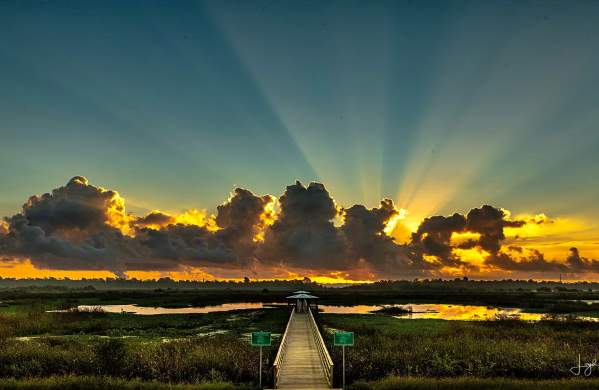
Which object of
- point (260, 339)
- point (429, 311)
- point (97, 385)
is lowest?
point (429, 311)

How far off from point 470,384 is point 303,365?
7.11m

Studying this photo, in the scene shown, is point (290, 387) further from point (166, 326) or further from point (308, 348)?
point (166, 326)

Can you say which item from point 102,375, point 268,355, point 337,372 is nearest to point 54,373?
point 102,375

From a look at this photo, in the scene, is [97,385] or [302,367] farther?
[302,367]

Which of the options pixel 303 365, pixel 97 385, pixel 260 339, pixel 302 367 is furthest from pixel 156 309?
pixel 260 339

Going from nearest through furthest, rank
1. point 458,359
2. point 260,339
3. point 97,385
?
point 260,339
point 97,385
point 458,359

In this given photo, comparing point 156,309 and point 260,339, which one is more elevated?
point 260,339

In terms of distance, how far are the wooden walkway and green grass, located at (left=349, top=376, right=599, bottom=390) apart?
1409 millimetres

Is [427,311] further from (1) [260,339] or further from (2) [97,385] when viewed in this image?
(2) [97,385]

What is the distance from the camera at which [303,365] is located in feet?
71.3

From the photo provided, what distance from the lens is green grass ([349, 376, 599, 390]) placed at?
18125 millimetres

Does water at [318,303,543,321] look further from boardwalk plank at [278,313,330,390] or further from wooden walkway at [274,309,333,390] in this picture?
wooden walkway at [274,309,333,390]

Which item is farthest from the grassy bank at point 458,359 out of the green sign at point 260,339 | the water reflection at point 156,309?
the water reflection at point 156,309

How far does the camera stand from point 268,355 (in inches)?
966
